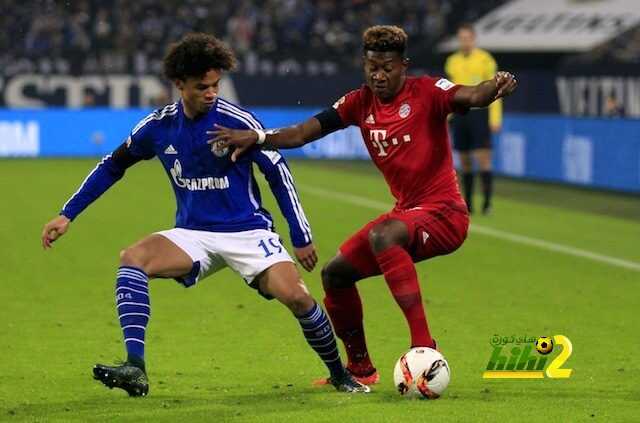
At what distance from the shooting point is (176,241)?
Answer: 7.52m

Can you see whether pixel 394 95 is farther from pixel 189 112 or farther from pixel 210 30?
pixel 210 30

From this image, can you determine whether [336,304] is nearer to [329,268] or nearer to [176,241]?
[329,268]

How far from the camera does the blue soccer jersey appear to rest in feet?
24.5

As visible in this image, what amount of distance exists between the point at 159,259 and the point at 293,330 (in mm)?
2623

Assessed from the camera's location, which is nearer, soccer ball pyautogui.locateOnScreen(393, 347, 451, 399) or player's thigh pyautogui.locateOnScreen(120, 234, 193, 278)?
soccer ball pyautogui.locateOnScreen(393, 347, 451, 399)

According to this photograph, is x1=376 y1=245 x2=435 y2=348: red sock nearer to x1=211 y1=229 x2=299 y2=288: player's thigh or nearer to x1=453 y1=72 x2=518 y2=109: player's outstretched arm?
x1=211 y1=229 x2=299 y2=288: player's thigh

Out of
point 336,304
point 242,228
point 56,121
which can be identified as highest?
point 242,228

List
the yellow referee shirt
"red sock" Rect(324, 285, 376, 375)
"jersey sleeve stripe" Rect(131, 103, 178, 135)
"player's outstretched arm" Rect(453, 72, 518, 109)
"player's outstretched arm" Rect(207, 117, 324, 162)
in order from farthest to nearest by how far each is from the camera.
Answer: the yellow referee shirt < "red sock" Rect(324, 285, 376, 375) < "jersey sleeve stripe" Rect(131, 103, 178, 135) < "player's outstretched arm" Rect(207, 117, 324, 162) < "player's outstretched arm" Rect(453, 72, 518, 109)

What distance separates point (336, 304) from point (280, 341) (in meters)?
1.57

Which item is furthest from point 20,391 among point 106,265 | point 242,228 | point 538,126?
point 538,126

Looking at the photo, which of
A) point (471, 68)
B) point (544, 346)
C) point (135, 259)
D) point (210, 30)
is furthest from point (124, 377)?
point (210, 30)

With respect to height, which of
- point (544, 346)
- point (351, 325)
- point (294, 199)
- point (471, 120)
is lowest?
point (471, 120)

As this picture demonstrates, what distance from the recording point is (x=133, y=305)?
23.9 feet

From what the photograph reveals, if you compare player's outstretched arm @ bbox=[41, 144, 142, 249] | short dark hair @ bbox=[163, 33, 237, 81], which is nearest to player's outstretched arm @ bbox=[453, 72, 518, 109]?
short dark hair @ bbox=[163, 33, 237, 81]
